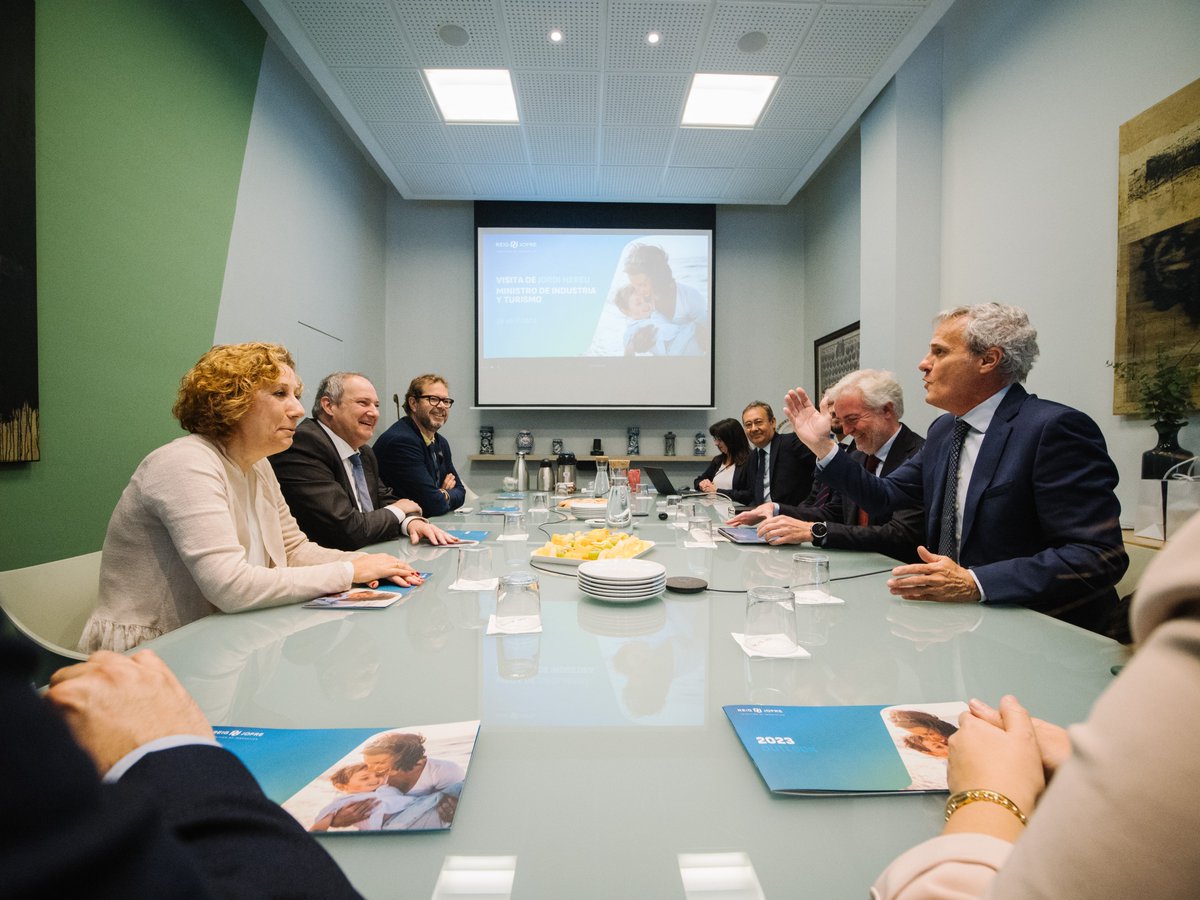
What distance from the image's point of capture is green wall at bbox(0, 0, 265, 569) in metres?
2.26

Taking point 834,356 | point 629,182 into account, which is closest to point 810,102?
point 629,182

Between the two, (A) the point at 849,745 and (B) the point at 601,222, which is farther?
(B) the point at 601,222

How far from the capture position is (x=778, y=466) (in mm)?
3746

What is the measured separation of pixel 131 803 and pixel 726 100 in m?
4.74

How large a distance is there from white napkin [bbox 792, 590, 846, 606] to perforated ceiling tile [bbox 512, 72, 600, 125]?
11.8 ft

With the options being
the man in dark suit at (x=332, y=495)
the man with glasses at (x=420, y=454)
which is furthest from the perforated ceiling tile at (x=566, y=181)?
the man in dark suit at (x=332, y=495)

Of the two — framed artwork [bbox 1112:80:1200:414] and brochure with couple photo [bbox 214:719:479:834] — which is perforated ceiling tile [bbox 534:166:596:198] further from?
brochure with couple photo [bbox 214:719:479:834]

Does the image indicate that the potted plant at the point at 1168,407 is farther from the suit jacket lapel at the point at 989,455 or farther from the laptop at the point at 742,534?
the laptop at the point at 742,534

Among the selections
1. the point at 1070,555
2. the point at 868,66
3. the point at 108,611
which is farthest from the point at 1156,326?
the point at 108,611

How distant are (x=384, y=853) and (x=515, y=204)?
6.00 m

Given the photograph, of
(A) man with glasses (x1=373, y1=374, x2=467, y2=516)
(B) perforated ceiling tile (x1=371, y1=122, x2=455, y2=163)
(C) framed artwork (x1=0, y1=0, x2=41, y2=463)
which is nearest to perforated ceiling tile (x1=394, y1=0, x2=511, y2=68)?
(B) perforated ceiling tile (x1=371, y1=122, x2=455, y2=163)

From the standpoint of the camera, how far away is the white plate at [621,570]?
4.41ft

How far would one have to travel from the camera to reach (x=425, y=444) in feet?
12.2

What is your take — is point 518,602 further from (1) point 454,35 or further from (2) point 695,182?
(2) point 695,182
